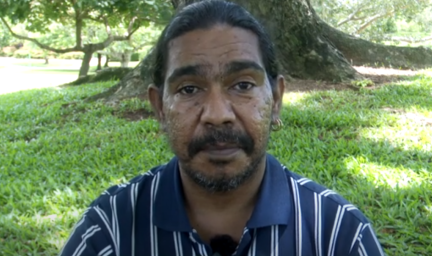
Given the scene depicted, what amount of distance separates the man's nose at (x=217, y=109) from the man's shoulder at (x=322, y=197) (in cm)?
33

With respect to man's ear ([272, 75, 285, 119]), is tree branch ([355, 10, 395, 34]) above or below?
above

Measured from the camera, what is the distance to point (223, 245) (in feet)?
5.44

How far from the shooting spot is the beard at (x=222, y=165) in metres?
1.62

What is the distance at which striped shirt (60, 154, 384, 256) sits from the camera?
1588 millimetres

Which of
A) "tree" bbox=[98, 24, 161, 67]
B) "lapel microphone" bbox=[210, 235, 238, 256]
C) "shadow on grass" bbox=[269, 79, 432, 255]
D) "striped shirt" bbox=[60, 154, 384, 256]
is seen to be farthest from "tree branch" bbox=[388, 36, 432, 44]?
"lapel microphone" bbox=[210, 235, 238, 256]

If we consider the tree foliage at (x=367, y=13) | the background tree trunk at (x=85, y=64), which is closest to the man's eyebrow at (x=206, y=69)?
the background tree trunk at (x=85, y=64)

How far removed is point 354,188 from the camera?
3.66 meters

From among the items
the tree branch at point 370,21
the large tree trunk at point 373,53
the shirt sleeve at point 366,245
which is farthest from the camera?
the tree branch at point 370,21

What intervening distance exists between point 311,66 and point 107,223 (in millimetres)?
6465

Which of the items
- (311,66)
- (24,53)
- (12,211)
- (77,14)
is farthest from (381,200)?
(24,53)

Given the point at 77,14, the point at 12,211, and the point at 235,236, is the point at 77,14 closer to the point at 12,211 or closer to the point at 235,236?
the point at 12,211

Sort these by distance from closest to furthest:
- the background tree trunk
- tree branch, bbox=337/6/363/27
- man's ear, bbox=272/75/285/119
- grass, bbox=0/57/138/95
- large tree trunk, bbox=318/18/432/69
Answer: man's ear, bbox=272/75/285/119
large tree trunk, bbox=318/18/432/69
the background tree trunk
grass, bbox=0/57/138/95
tree branch, bbox=337/6/363/27

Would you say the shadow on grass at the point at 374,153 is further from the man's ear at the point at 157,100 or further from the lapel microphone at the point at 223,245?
the man's ear at the point at 157,100

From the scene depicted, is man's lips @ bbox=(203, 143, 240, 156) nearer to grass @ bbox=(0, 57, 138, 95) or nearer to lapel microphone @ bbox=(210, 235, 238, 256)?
lapel microphone @ bbox=(210, 235, 238, 256)
